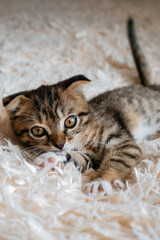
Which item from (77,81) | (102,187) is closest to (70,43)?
(77,81)

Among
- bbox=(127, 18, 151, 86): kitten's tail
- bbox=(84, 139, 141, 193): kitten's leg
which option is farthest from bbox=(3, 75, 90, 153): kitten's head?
bbox=(127, 18, 151, 86): kitten's tail

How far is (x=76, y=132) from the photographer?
105 cm

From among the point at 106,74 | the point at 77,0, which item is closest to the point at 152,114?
the point at 106,74

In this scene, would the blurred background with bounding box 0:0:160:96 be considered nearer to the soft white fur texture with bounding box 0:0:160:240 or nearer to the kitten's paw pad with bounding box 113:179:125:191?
the soft white fur texture with bounding box 0:0:160:240

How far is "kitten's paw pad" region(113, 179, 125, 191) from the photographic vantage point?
2.89ft

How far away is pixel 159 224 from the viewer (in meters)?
0.67

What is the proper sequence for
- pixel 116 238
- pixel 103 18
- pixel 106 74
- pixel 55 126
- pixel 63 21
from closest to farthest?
pixel 116 238 < pixel 55 126 < pixel 106 74 < pixel 63 21 < pixel 103 18

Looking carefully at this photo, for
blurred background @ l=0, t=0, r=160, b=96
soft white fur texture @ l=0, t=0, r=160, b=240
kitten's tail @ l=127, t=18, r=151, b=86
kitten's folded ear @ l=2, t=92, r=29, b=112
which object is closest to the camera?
soft white fur texture @ l=0, t=0, r=160, b=240

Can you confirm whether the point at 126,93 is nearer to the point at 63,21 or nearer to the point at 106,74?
the point at 106,74

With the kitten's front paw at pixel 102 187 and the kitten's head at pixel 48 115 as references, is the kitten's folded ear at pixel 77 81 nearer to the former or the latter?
the kitten's head at pixel 48 115

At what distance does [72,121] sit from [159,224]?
525 millimetres

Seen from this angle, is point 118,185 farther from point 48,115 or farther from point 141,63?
point 141,63

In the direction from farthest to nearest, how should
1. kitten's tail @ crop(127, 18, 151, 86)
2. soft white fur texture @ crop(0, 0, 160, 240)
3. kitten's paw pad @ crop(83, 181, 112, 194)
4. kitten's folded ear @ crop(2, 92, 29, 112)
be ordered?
kitten's tail @ crop(127, 18, 151, 86) → kitten's folded ear @ crop(2, 92, 29, 112) → kitten's paw pad @ crop(83, 181, 112, 194) → soft white fur texture @ crop(0, 0, 160, 240)

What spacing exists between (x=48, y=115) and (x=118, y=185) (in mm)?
384
